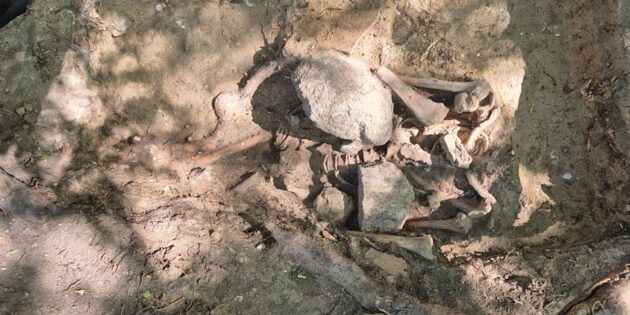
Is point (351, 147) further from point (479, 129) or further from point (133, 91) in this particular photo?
point (133, 91)

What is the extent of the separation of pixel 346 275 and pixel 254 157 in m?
1.56

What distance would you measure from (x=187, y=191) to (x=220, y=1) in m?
1.83

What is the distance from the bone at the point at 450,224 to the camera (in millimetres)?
3637

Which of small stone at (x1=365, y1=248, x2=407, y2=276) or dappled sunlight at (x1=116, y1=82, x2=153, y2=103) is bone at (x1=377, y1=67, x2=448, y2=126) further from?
dappled sunlight at (x1=116, y1=82, x2=153, y2=103)

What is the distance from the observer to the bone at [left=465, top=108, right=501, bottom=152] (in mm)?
3480

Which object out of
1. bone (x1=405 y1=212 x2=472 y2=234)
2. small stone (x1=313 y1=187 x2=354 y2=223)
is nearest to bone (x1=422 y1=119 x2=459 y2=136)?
bone (x1=405 y1=212 x2=472 y2=234)

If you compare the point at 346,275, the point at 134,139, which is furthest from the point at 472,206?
the point at 134,139

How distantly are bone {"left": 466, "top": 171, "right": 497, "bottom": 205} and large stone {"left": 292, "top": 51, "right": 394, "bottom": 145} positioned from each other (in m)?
1.03

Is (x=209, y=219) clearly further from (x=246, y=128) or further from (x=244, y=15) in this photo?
(x=244, y=15)

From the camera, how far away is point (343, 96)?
3.12m

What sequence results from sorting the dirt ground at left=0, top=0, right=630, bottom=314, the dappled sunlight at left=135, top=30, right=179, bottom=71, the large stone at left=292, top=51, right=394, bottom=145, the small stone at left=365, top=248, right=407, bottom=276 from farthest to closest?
the dappled sunlight at left=135, top=30, right=179, bottom=71 < the small stone at left=365, top=248, right=407, bottom=276 < the large stone at left=292, top=51, right=394, bottom=145 < the dirt ground at left=0, top=0, right=630, bottom=314

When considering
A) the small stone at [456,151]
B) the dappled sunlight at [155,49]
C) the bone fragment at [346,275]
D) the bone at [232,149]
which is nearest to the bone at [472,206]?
the small stone at [456,151]

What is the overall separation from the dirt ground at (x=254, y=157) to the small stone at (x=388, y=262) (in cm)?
4

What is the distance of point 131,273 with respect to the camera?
291cm
